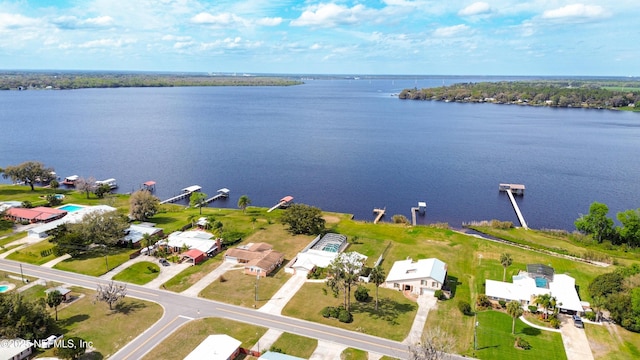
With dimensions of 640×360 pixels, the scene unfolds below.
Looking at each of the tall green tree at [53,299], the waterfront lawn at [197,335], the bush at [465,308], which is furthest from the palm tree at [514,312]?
Answer: the tall green tree at [53,299]

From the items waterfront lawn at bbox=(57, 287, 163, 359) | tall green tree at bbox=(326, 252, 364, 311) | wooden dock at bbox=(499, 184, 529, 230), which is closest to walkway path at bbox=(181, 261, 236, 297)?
waterfront lawn at bbox=(57, 287, 163, 359)

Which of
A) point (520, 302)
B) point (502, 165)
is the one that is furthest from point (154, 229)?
point (502, 165)

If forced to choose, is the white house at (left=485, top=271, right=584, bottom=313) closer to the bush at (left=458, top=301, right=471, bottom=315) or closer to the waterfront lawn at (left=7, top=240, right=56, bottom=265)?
the bush at (left=458, top=301, right=471, bottom=315)

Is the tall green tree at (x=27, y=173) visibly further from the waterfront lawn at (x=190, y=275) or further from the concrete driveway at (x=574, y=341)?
the concrete driveway at (x=574, y=341)

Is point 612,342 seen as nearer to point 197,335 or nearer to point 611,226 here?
point 611,226

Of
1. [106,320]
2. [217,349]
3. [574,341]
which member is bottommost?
[574,341]

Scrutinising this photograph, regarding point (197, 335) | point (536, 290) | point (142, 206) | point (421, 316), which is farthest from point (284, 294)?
point (142, 206)
